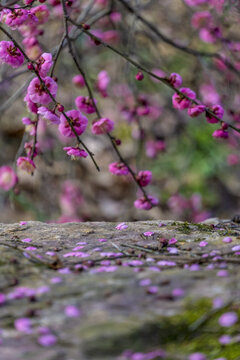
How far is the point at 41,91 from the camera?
1667 millimetres

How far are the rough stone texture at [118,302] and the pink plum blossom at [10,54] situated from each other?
64 cm

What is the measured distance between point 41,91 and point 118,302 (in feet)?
2.58

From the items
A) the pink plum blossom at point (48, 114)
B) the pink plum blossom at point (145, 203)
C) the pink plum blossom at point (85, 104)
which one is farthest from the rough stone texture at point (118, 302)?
the pink plum blossom at point (85, 104)

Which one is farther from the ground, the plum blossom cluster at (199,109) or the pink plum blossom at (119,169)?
the plum blossom cluster at (199,109)

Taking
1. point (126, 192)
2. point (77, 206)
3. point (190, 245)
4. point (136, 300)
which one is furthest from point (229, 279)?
point (126, 192)

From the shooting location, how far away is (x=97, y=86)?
285 cm

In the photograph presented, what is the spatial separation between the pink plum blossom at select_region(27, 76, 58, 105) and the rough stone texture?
19.3 inches

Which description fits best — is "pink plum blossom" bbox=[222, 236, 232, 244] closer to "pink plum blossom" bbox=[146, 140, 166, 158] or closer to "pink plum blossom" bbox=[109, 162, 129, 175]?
"pink plum blossom" bbox=[109, 162, 129, 175]

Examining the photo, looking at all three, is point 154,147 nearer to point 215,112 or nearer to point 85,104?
point 85,104

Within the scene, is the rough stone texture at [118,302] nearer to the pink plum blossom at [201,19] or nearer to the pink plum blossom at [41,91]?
the pink plum blossom at [41,91]

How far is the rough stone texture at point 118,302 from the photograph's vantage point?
3.58 ft

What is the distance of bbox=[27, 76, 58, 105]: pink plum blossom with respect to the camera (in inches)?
65.6

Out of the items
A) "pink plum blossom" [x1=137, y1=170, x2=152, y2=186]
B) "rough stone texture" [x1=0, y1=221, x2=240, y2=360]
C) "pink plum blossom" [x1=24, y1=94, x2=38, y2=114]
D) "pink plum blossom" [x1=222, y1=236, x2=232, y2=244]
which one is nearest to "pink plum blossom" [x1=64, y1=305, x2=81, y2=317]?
"rough stone texture" [x1=0, y1=221, x2=240, y2=360]

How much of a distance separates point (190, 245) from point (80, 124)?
59 centimetres
